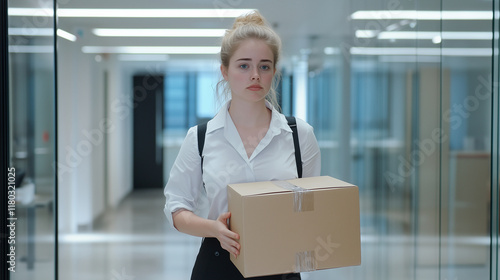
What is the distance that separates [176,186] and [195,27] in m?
1.97

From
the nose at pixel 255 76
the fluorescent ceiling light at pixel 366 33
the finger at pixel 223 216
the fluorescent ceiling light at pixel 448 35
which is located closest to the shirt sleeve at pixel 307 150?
the nose at pixel 255 76

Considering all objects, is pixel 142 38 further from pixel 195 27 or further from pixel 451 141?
pixel 451 141

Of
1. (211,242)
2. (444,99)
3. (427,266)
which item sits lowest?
(427,266)

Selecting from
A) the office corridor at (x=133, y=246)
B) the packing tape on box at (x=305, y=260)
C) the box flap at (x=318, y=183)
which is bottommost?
the office corridor at (x=133, y=246)

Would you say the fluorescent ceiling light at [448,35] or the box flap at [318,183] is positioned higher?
the fluorescent ceiling light at [448,35]

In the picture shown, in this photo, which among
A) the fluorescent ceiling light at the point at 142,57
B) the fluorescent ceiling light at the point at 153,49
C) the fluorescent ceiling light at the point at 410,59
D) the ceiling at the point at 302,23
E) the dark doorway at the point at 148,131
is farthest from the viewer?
the dark doorway at the point at 148,131

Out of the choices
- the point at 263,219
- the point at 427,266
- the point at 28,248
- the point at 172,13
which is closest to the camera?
the point at 263,219

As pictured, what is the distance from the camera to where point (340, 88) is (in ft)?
12.0

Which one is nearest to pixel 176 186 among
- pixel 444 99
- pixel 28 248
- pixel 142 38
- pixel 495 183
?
pixel 495 183

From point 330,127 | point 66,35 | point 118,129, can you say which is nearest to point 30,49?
point 66,35

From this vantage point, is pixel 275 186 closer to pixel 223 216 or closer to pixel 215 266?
pixel 223 216

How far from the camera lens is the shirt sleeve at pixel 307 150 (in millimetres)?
1500

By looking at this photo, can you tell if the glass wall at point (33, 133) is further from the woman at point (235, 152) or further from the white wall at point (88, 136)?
the woman at point (235, 152)

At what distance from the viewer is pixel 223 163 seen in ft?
4.65
